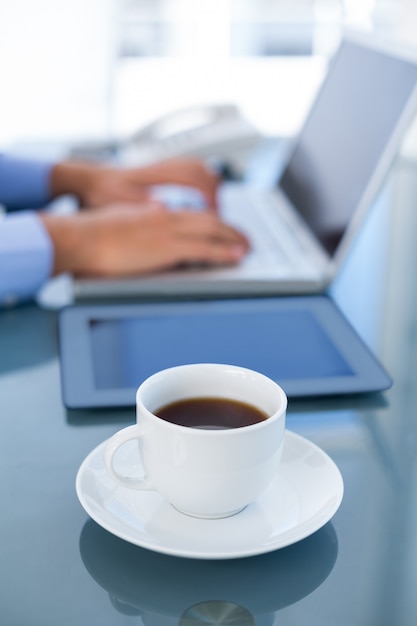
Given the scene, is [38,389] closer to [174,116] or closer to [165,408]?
[165,408]

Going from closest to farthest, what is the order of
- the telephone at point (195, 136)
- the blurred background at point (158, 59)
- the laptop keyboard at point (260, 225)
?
the laptop keyboard at point (260, 225)
the telephone at point (195, 136)
the blurred background at point (158, 59)

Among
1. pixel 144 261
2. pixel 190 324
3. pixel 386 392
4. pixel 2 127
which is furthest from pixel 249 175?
pixel 2 127

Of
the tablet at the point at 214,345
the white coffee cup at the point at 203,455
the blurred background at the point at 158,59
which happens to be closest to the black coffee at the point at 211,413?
the white coffee cup at the point at 203,455

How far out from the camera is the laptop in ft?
2.92

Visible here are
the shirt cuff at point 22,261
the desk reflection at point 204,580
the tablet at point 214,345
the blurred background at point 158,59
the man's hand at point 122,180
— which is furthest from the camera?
the blurred background at point 158,59

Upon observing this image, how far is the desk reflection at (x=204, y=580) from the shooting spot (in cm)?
43

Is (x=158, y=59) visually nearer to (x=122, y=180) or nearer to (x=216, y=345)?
(x=122, y=180)

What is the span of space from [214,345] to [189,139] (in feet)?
2.62

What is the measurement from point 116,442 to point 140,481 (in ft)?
0.10

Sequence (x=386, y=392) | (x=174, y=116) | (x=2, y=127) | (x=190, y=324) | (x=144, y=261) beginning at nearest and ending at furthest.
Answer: (x=386, y=392)
(x=190, y=324)
(x=144, y=261)
(x=174, y=116)
(x=2, y=127)

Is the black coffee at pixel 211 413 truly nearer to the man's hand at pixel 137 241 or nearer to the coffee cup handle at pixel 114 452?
the coffee cup handle at pixel 114 452

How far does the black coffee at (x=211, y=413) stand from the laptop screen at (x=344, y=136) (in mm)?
467

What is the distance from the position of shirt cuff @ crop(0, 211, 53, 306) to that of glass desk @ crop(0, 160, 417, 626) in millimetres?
131

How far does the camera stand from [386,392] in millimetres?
689
